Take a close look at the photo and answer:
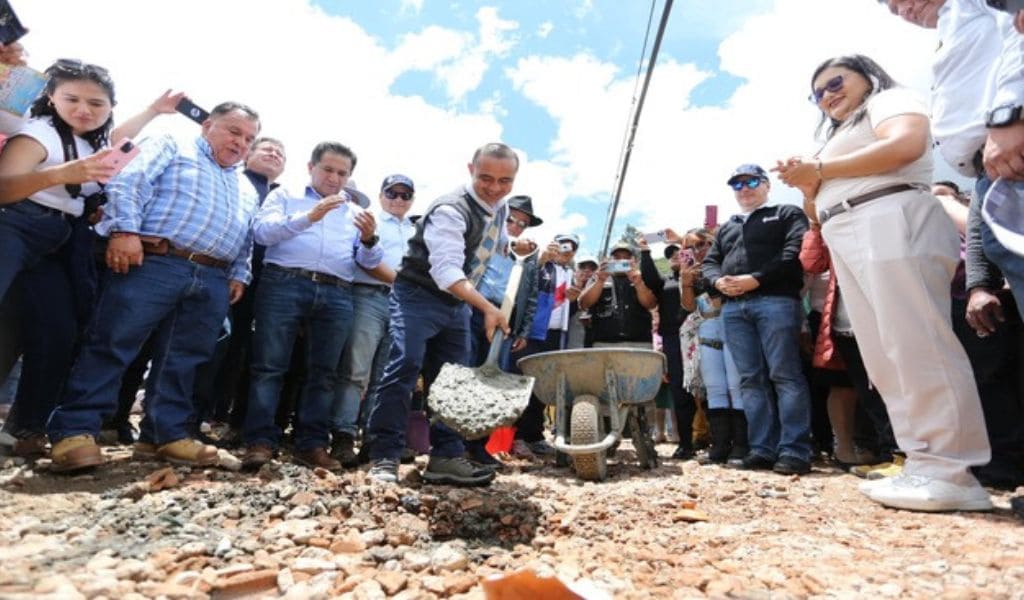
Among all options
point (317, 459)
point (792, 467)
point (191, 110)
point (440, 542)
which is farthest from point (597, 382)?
point (191, 110)

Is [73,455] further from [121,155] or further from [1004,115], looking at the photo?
[1004,115]

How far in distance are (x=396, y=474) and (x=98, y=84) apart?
8.04 feet

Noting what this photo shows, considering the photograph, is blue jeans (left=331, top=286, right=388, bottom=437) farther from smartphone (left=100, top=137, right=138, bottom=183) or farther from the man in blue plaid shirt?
smartphone (left=100, top=137, right=138, bottom=183)

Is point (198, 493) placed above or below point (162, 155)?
below

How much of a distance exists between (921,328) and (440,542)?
2.06m

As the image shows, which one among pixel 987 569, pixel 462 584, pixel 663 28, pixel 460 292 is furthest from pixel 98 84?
pixel 663 28

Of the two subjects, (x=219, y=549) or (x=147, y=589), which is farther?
(x=219, y=549)

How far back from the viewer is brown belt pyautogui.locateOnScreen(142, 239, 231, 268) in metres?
2.86

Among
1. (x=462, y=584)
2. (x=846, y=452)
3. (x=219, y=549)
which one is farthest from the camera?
(x=846, y=452)

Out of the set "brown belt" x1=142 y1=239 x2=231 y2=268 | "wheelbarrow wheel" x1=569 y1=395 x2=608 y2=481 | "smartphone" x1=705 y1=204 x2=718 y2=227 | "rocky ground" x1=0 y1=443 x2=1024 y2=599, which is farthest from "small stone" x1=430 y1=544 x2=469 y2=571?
"smartphone" x1=705 y1=204 x2=718 y2=227

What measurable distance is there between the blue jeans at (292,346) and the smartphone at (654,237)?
9.16 feet

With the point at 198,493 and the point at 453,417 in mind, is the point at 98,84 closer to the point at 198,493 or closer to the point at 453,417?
the point at 198,493

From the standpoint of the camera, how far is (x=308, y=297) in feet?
11.4

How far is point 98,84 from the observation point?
→ 2854 mm
